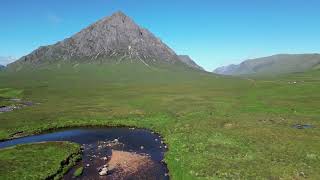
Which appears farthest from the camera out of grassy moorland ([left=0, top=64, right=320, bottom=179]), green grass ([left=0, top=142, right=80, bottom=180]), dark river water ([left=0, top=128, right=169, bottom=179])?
dark river water ([left=0, top=128, right=169, bottom=179])

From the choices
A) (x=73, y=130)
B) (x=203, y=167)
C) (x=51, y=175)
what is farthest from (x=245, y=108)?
(x=51, y=175)

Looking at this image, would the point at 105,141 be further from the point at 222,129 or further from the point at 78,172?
the point at 222,129

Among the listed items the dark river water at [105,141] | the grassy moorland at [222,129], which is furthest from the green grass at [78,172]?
the grassy moorland at [222,129]

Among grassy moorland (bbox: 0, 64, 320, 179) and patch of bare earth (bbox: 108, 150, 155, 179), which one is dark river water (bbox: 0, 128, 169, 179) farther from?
grassy moorland (bbox: 0, 64, 320, 179)

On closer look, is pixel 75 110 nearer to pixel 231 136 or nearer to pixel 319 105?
pixel 231 136

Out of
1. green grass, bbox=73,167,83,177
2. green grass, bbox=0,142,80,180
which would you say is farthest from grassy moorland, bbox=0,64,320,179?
green grass, bbox=0,142,80,180

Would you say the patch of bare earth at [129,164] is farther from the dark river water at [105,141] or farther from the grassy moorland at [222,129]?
the grassy moorland at [222,129]

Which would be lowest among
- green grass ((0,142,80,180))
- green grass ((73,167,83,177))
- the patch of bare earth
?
the patch of bare earth
